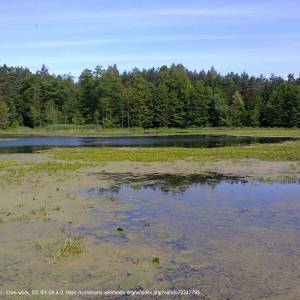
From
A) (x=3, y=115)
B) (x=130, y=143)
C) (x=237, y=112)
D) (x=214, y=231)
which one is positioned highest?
(x=3, y=115)

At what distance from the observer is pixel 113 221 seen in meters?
13.8

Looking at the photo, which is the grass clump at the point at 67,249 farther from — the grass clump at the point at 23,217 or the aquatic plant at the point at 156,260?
the grass clump at the point at 23,217

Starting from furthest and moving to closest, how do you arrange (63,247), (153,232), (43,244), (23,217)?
(23,217)
(153,232)
(43,244)
(63,247)

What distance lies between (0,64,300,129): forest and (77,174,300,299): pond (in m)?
95.9

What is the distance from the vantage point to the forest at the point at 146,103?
11806cm

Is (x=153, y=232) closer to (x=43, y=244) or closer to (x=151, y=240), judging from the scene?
(x=151, y=240)

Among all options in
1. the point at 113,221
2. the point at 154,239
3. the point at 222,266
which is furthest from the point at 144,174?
the point at 222,266

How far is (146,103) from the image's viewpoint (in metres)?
124

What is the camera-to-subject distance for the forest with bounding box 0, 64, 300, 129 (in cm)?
11806

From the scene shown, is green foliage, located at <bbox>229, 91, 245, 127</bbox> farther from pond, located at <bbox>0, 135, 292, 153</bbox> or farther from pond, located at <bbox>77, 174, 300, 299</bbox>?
pond, located at <bbox>77, 174, 300, 299</bbox>

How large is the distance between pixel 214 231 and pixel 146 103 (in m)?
113

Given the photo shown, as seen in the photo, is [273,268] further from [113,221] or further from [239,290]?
[113,221]

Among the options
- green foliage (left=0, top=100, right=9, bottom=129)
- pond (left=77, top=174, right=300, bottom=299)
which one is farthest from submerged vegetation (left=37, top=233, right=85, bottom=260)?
green foliage (left=0, top=100, right=9, bottom=129)

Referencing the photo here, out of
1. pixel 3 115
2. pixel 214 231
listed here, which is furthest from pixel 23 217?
pixel 3 115
